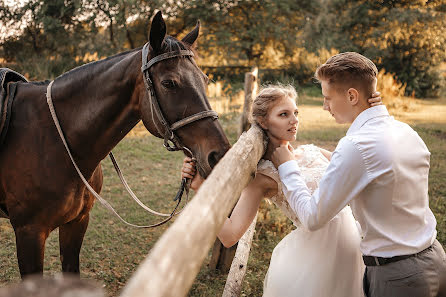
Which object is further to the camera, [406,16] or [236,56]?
[236,56]

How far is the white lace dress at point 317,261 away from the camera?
190cm

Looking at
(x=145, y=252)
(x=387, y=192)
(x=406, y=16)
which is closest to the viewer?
(x=387, y=192)

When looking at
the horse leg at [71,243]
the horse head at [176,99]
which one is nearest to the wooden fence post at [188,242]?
the horse head at [176,99]

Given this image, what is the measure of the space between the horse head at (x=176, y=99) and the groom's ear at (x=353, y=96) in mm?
729

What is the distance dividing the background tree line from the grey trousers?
1301cm

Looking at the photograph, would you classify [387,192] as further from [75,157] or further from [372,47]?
[372,47]

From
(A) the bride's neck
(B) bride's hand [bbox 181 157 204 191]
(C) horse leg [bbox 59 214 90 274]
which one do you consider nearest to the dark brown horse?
(B) bride's hand [bbox 181 157 204 191]

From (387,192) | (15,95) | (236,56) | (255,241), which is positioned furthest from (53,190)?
(236,56)

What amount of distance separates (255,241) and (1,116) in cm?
315

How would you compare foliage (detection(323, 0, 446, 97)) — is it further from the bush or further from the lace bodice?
the lace bodice

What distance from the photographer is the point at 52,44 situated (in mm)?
16969

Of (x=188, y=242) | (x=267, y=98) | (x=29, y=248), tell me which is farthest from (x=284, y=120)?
(x=29, y=248)

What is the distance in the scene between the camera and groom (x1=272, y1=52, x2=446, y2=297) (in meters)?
1.48

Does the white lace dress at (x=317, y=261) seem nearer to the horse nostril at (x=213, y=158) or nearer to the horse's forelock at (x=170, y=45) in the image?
the horse nostril at (x=213, y=158)
